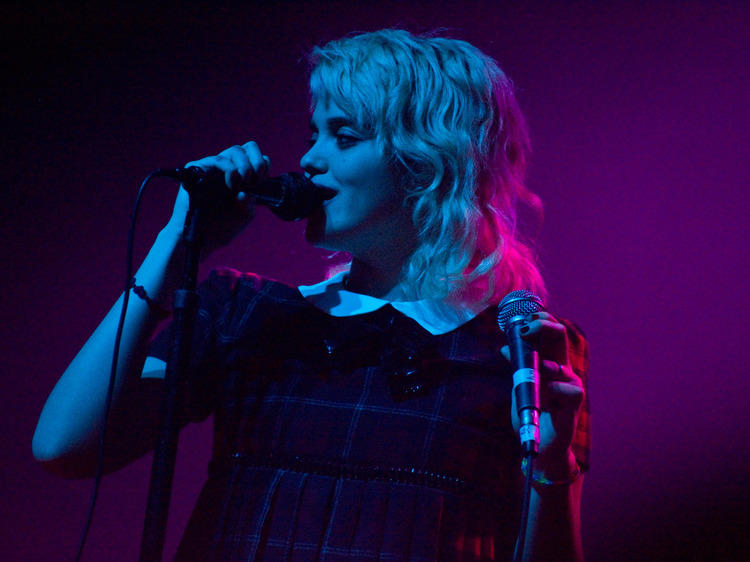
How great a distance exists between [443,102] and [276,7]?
1.02 metres

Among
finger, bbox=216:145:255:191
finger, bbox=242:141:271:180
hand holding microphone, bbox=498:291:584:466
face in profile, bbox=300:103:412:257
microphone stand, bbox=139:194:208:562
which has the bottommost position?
microphone stand, bbox=139:194:208:562

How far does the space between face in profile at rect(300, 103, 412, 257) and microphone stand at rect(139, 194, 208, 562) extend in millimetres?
373

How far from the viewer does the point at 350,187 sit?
1322mm

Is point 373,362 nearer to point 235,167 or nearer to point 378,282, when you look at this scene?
point 378,282

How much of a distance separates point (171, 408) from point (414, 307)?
57 centimetres

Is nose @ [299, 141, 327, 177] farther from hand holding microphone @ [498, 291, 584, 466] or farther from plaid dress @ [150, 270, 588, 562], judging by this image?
hand holding microphone @ [498, 291, 584, 466]

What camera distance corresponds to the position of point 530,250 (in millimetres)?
1648

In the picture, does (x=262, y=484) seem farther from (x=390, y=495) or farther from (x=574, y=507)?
(x=574, y=507)

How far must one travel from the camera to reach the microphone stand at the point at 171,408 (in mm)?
882

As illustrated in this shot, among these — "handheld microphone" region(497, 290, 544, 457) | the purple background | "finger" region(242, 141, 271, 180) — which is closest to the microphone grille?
"handheld microphone" region(497, 290, 544, 457)

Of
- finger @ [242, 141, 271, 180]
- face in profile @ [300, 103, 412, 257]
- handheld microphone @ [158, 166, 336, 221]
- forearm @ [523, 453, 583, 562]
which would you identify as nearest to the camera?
handheld microphone @ [158, 166, 336, 221]

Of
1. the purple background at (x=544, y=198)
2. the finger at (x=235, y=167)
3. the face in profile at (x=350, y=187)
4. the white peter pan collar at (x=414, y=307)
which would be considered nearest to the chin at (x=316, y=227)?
the face in profile at (x=350, y=187)

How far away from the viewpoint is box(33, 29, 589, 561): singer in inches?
45.0

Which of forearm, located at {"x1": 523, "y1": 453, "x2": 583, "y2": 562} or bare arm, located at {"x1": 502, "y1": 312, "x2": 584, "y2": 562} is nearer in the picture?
bare arm, located at {"x1": 502, "y1": 312, "x2": 584, "y2": 562}
